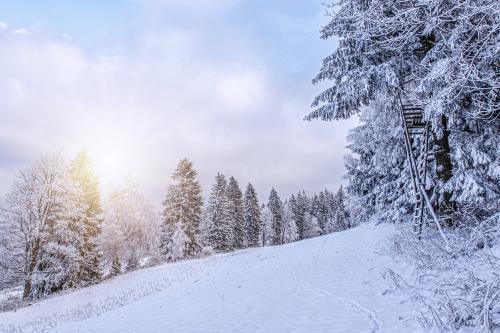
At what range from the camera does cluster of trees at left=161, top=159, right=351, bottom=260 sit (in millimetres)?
39297

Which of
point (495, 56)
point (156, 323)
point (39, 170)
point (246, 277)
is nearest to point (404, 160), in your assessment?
point (495, 56)

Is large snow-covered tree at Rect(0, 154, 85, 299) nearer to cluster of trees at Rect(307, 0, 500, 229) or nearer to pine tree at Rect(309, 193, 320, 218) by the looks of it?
cluster of trees at Rect(307, 0, 500, 229)

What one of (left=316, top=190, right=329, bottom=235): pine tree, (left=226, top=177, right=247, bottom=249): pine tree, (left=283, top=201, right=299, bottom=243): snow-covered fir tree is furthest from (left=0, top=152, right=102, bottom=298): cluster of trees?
(left=316, top=190, right=329, bottom=235): pine tree

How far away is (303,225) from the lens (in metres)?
81.8

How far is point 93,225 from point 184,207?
1073 cm

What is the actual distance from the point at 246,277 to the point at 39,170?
68.7 ft

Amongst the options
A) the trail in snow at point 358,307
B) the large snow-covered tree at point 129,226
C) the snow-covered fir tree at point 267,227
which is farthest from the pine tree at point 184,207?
the snow-covered fir tree at point 267,227

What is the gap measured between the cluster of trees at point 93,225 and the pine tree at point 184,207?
0.36ft

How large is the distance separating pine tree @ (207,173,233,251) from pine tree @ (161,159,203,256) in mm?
7857

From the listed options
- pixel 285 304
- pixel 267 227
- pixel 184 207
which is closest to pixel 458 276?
pixel 285 304

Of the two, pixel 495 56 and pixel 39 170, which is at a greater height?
pixel 39 170

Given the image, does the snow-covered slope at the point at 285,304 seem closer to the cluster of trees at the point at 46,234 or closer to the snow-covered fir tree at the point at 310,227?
the cluster of trees at the point at 46,234

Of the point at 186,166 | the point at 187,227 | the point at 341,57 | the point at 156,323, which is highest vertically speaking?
the point at 186,166

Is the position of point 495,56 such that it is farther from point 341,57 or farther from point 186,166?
point 186,166
